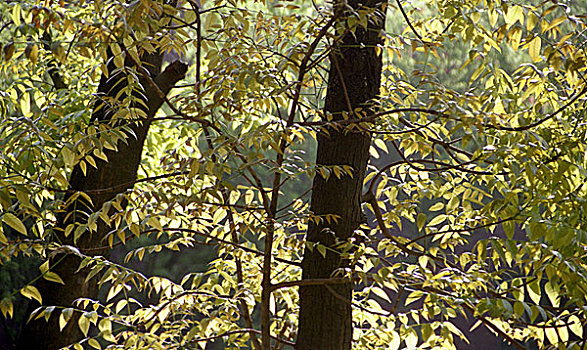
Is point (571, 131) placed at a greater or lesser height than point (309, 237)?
greater

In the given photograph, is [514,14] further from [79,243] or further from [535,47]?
[79,243]

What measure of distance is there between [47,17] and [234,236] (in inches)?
36.6

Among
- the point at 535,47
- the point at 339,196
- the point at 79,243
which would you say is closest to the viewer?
the point at 535,47

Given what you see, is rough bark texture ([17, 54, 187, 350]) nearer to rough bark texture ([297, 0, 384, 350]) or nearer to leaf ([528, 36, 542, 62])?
rough bark texture ([297, 0, 384, 350])

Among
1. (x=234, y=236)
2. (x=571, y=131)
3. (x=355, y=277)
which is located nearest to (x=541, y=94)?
(x=571, y=131)

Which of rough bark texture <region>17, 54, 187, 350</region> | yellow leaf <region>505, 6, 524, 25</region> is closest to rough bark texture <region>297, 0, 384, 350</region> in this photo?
yellow leaf <region>505, 6, 524, 25</region>

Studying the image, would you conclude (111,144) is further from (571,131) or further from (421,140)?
(571,131)

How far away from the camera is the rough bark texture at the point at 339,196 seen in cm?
157

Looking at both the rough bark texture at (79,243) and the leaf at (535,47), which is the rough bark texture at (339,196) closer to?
the leaf at (535,47)

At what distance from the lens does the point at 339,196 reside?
1.60 m

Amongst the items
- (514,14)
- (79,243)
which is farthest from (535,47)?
(79,243)

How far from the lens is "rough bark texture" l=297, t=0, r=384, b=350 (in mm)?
1573

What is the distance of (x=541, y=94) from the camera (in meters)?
1.34

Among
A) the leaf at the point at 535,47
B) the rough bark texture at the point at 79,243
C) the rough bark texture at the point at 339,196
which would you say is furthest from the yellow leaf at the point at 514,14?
the rough bark texture at the point at 79,243
